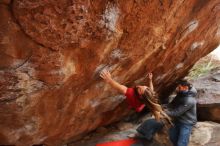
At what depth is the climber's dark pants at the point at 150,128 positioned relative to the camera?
5.98 meters

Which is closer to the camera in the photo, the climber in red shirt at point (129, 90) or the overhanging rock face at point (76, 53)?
the overhanging rock face at point (76, 53)

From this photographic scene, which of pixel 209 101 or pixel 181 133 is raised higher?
pixel 209 101

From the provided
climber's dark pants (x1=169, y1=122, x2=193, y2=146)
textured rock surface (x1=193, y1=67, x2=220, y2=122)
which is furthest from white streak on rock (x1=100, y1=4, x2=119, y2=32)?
textured rock surface (x1=193, y1=67, x2=220, y2=122)

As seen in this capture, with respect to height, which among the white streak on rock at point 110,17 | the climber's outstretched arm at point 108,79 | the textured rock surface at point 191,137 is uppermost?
the white streak on rock at point 110,17

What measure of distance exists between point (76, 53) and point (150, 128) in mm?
2851

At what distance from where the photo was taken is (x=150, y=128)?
603 centimetres

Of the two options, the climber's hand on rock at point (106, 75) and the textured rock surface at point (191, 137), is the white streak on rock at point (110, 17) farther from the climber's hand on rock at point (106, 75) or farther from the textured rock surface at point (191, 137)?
the textured rock surface at point (191, 137)

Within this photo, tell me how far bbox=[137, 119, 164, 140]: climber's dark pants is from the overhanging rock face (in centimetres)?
69

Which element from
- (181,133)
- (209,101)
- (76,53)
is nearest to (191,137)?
(181,133)

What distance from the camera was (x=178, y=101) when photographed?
5387 millimetres

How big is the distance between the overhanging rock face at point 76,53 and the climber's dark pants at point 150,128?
691 millimetres

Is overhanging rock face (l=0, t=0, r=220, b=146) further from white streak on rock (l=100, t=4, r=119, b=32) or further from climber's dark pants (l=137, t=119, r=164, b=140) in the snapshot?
climber's dark pants (l=137, t=119, r=164, b=140)

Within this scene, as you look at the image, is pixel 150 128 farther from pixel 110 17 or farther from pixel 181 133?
pixel 110 17

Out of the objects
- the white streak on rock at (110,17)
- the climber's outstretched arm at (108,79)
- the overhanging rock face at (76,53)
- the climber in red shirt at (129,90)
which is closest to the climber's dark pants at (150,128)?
the overhanging rock face at (76,53)
